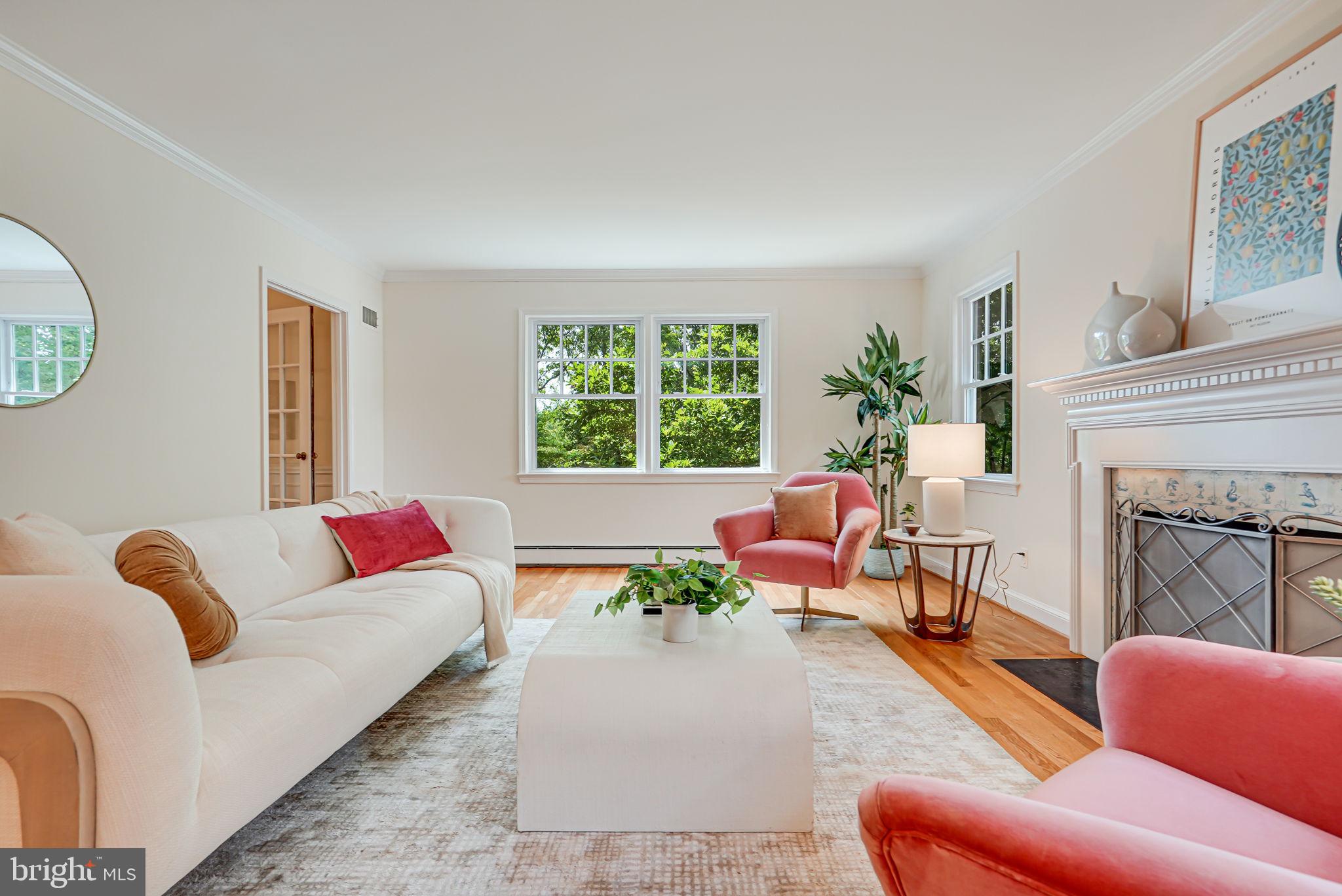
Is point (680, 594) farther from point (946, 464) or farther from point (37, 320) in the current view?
point (37, 320)

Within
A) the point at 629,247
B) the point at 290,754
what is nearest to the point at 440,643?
the point at 290,754

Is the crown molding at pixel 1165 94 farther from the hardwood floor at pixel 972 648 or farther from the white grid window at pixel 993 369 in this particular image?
the hardwood floor at pixel 972 648

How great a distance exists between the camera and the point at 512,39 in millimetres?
2348

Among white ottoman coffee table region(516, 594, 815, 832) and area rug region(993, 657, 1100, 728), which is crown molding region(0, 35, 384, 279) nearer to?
white ottoman coffee table region(516, 594, 815, 832)

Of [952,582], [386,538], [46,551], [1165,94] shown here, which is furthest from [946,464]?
[46,551]

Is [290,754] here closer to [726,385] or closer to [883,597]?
[883,597]

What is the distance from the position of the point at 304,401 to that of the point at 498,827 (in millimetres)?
4147

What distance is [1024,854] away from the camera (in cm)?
64

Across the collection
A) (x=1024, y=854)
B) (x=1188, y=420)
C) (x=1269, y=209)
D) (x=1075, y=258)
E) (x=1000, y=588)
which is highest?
(x=1075, y=258)

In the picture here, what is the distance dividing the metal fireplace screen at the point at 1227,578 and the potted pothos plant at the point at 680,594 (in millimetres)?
1691

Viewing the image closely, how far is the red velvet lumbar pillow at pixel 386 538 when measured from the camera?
9.44 feet

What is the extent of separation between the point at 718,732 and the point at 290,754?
1021mm

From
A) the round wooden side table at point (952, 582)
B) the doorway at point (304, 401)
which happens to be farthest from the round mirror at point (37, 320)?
the round wooden side table at point (952, 582)

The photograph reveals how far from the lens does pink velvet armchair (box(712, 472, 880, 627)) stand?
3.35 meters
